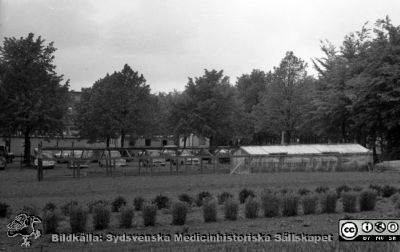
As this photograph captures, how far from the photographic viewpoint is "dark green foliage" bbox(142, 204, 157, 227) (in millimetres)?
14266

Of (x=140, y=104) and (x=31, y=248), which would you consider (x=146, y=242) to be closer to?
(x=31, y=248)

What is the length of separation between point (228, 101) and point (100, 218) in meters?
53.8

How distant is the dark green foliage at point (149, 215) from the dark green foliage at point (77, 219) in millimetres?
1733

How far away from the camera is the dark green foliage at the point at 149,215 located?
46.8ft

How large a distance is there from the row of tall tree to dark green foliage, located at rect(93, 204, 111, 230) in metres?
37.3

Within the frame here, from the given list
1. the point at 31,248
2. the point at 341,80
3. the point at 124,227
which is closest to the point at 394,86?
the point at 341,80

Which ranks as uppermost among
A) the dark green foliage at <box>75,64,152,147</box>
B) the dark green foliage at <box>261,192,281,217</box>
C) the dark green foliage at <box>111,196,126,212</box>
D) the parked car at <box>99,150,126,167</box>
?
the dark green foliage at <box>75,64,152,147</box>

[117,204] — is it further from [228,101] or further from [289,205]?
[228,101]

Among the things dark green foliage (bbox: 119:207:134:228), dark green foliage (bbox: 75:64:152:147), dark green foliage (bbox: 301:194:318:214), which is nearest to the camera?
dark green foliage (bbox: 119:207:134:228)

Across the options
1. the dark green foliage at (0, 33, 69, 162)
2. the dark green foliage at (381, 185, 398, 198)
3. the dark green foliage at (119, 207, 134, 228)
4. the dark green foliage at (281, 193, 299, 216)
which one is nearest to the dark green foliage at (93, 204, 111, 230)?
the dark green foliage at (119, 207, 134, 228)

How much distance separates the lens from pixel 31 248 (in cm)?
1118

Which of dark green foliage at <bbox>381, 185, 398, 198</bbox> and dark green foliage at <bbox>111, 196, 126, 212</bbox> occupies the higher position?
dark green foliage at <bbox>381, 185, 398, 198</bbox>

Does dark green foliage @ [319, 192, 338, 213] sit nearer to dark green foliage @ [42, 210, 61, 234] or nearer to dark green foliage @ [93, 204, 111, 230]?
dark green foliage @ [93, 204, 111, 230]

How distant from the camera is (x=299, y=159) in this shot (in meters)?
45.2
